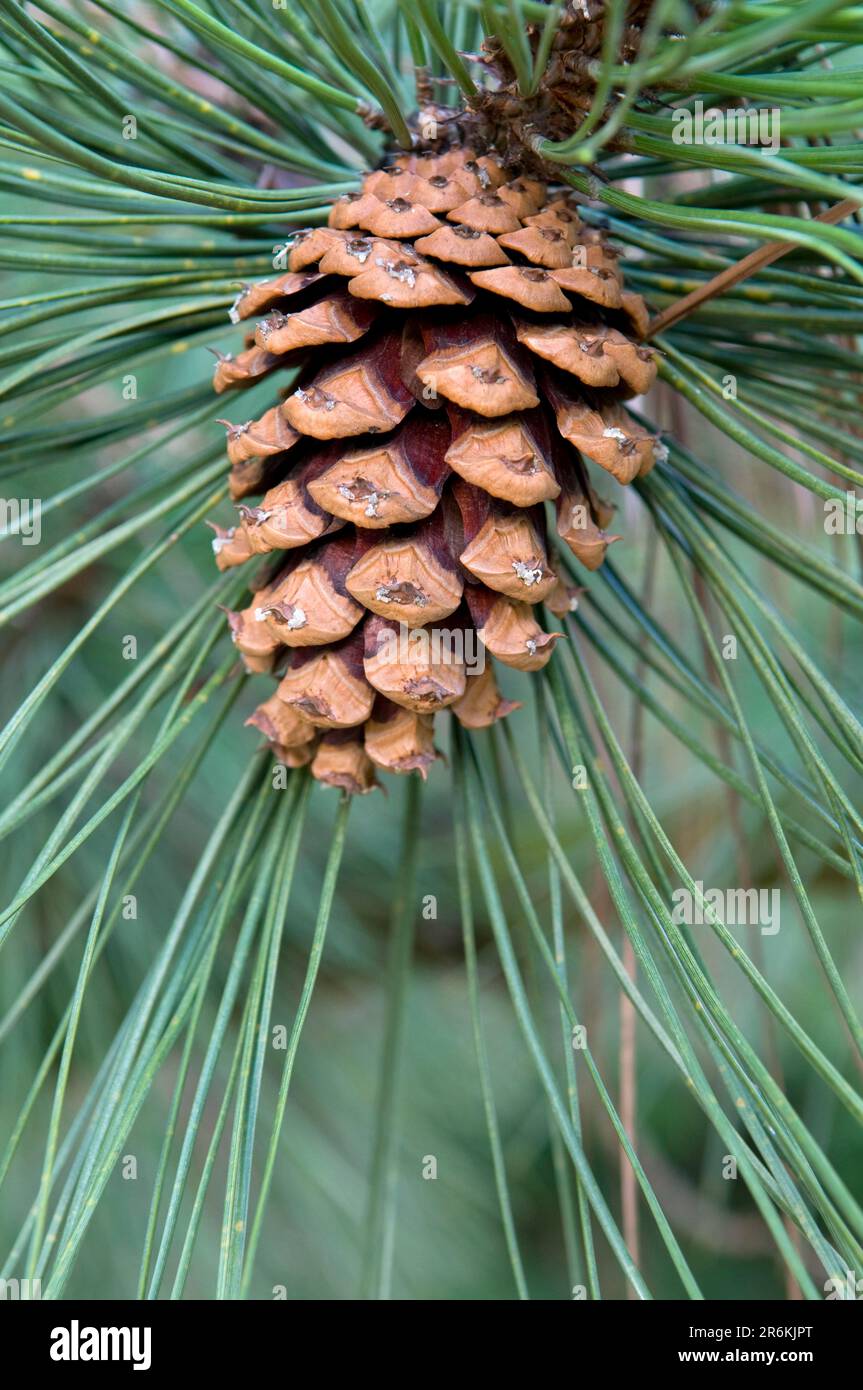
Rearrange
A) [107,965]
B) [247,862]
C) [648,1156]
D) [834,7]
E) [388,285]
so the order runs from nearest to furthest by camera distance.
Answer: [834,7], [388,285], [247,862], [107,965], [648,1156]

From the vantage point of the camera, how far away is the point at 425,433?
44 cm

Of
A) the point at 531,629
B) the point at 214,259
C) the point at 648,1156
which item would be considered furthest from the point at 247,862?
the point at 648,1156

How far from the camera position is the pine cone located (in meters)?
0.41

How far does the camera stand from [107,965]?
782mm

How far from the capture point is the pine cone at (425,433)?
41 cm

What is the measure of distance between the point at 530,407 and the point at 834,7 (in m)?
0.18

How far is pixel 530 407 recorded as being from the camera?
42 centimetres

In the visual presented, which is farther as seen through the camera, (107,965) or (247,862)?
(107,965)

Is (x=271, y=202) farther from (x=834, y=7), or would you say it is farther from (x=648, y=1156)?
(x=648, y=1156)

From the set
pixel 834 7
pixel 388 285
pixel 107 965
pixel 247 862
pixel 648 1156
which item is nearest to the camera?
pixel 834 7
